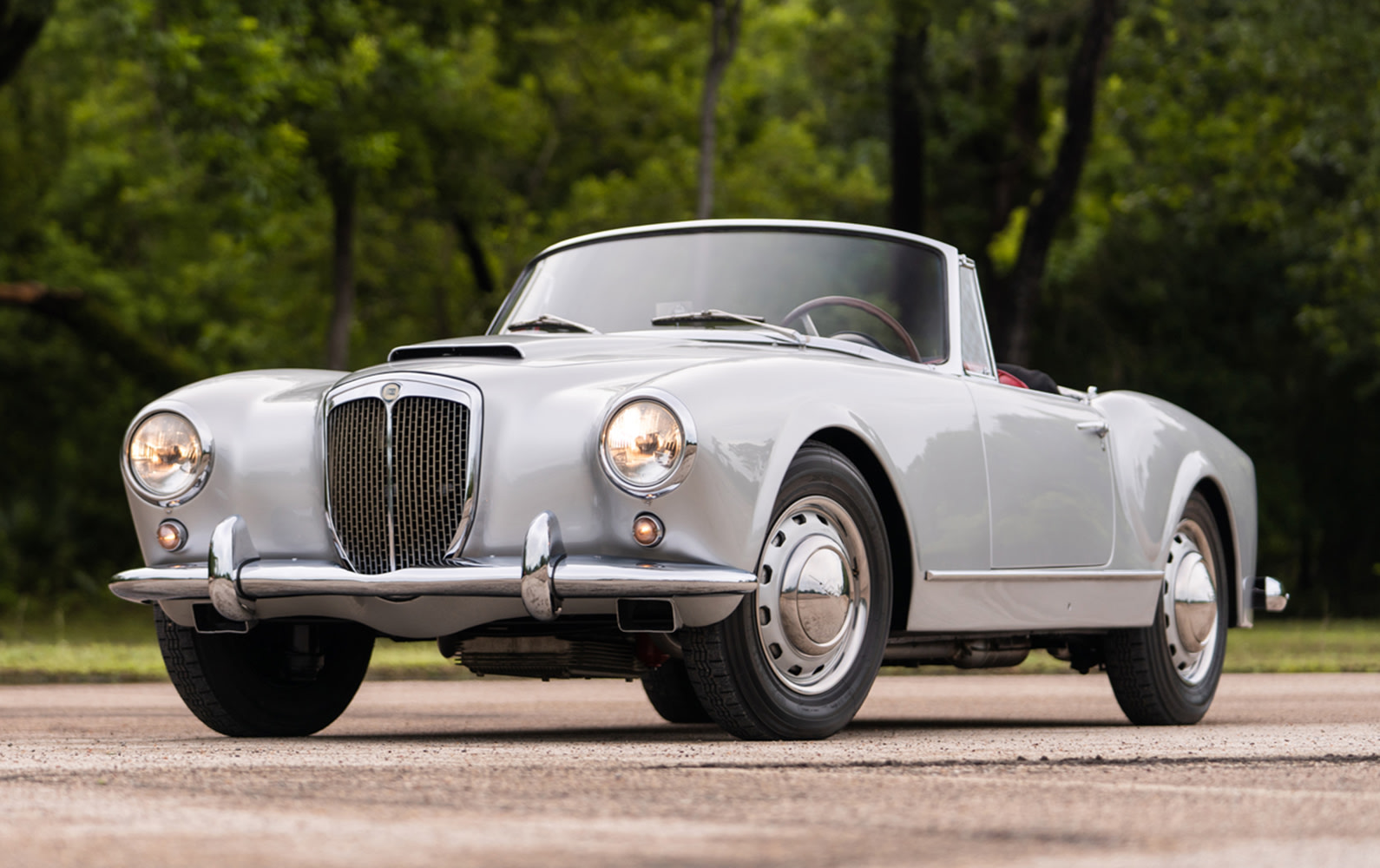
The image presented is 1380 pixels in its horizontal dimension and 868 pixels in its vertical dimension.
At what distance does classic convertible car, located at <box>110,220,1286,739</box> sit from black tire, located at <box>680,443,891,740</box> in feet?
0.03

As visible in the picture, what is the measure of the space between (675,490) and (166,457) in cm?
176

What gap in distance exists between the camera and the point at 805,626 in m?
5.86

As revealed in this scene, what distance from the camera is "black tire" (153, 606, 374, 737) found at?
6.47 metres

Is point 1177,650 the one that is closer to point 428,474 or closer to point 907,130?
point 428,474

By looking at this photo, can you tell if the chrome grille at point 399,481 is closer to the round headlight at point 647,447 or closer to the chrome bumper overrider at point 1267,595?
the round headlight at point 647,447

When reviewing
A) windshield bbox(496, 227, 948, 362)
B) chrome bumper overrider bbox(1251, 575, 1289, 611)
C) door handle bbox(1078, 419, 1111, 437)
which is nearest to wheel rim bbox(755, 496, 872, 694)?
windshield bbox(496, 227, 948, 362)

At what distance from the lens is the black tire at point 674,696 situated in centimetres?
809

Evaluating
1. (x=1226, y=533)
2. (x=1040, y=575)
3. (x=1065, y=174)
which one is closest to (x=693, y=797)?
(x=1040, y=575)

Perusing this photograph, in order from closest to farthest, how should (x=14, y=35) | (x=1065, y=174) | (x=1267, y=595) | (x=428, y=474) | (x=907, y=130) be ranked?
Result: (x=428, y=474)
(x=1267, y=595)
(x=14, y=35)
(x=1065, y=174)
(x=907, y=130)

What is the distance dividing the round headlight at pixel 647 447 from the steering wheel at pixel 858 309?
144 centimetres

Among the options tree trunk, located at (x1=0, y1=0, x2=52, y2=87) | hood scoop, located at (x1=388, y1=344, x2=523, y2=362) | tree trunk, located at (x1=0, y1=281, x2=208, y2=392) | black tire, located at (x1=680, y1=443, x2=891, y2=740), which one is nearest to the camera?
black tire, located at (x1=680, y1=443, x2=891, y2=740)

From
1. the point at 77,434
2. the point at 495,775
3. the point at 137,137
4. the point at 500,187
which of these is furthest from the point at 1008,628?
the point at 137,137

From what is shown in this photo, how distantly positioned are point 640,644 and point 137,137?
1134 inches

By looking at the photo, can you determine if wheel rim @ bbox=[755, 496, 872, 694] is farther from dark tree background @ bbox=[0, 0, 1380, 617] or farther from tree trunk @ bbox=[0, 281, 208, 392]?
tree trunk @ bbox=[0, 281, 208, 392]
